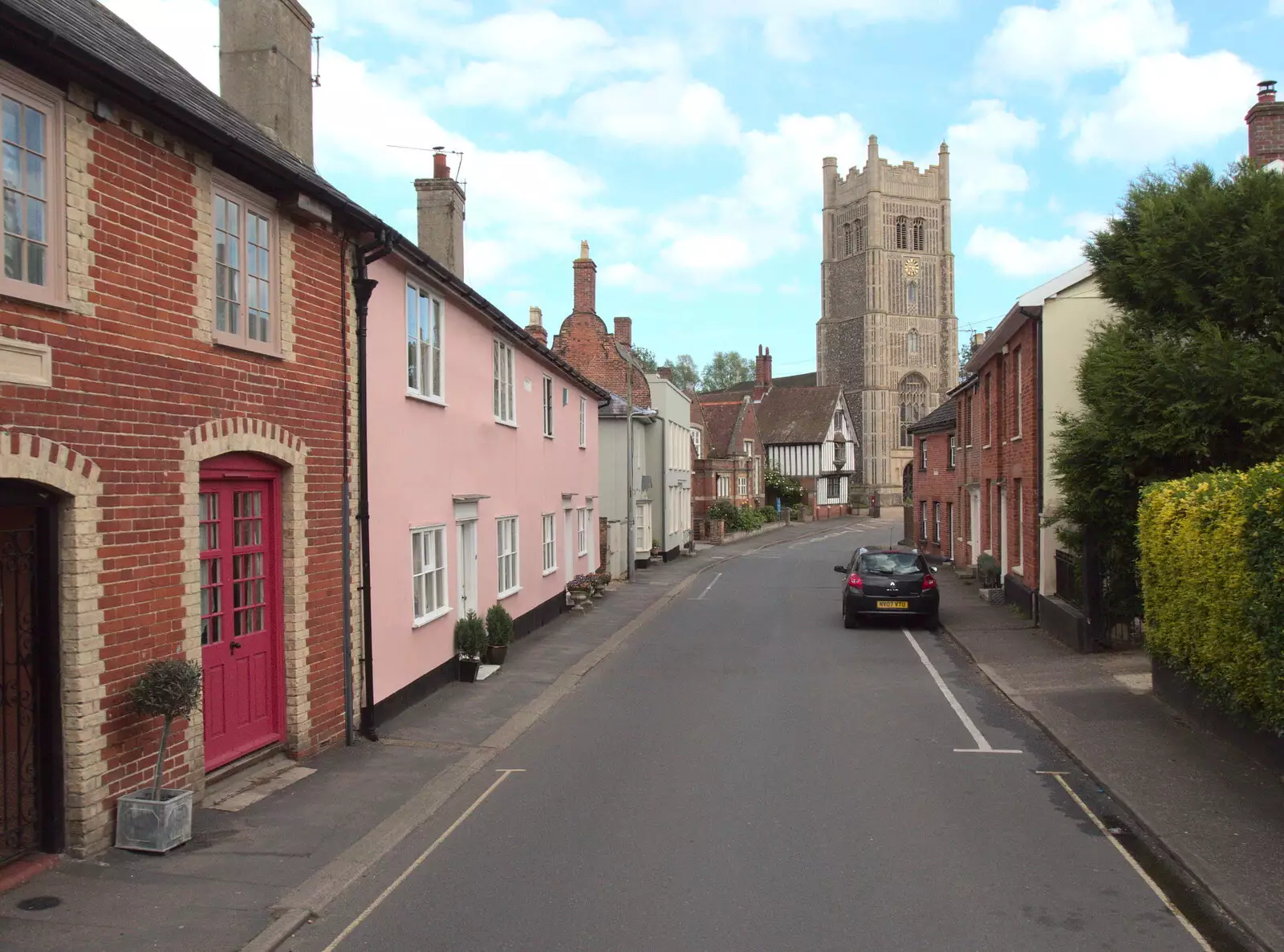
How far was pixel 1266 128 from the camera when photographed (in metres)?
18.2

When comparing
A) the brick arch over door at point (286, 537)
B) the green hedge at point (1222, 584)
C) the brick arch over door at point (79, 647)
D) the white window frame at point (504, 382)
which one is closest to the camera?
the brick arch over door at point (79, 647)

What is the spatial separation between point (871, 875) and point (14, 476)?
18.9ft

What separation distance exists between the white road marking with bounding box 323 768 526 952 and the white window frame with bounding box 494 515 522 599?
23.8ft

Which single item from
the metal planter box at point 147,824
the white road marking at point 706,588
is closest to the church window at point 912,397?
the white road marking at point 706,588

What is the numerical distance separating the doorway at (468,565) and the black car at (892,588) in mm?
8281

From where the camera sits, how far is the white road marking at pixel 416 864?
18.8 feet

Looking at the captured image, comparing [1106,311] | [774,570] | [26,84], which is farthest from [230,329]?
[774,570]

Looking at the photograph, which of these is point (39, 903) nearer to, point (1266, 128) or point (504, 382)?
point (504, 382)

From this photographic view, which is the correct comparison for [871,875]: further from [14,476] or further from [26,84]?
[26,84]

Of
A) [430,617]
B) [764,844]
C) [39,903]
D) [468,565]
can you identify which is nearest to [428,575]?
[430,617]

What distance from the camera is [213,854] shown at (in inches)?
269

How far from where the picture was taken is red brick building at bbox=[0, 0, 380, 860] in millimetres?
6188

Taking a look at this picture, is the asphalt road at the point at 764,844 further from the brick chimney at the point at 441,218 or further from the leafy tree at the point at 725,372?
the leafy tree at the point at 725,372

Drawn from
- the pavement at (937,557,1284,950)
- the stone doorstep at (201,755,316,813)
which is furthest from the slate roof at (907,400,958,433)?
the stone doorstep at (201,755,316,813)
